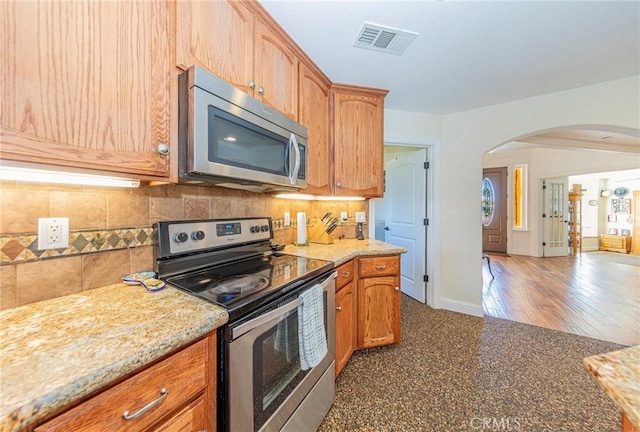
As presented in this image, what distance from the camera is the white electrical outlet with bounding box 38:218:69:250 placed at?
2.87 feet

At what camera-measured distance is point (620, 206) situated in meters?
7.77

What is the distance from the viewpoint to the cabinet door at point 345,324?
167cm

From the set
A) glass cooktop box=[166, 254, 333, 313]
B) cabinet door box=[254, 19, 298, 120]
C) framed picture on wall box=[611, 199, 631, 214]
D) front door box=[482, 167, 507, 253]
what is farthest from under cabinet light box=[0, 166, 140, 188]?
framed picture on wall box=[611, 199, 631, 214]

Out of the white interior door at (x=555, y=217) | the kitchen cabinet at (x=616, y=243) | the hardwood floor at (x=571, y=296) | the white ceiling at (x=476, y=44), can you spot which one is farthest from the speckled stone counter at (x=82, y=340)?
the kitchen cabinet at (x=616, y=243)

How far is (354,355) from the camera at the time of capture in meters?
2.03

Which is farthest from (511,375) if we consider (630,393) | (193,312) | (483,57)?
(483,57)

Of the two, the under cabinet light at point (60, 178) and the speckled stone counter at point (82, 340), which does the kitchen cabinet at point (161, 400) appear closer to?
the speckled stone counter at point (82, 340)

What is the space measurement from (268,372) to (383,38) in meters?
2.07

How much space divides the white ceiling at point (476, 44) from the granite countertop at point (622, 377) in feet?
5.64

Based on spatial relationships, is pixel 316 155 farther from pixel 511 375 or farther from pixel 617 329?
pixel 617 329

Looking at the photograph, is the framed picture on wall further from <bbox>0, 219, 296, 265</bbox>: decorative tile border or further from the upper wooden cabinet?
<bbox>0, 219, 296, 265</bbox>: decorative tile border

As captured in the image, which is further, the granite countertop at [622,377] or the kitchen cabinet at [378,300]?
the kitchen cabinet at [378,300]

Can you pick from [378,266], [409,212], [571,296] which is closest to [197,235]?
[378,266]

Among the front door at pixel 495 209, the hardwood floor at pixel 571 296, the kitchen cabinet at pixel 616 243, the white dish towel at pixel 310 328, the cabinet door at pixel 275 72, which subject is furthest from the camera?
the kitchen cabinet at pixel 616 243
